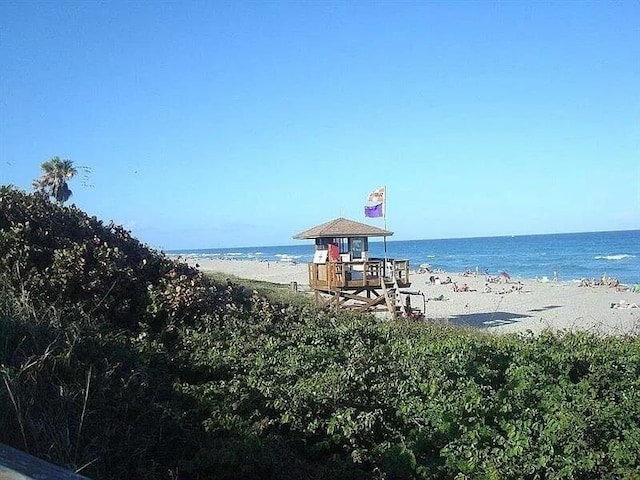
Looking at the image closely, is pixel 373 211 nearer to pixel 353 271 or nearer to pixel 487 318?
pixel 353 271

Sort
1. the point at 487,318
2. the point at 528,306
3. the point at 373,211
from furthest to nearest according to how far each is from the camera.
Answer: the point at 528,306
the point at 487,318
the point at 373,211

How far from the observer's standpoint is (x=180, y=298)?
6.80 m

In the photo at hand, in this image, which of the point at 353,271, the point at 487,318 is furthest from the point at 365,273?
the point at 487,318

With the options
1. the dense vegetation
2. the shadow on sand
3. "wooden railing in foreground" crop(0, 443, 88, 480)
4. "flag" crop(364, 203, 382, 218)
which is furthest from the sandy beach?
"wooden railing in foreground" crop(0, 443, 88, 480)

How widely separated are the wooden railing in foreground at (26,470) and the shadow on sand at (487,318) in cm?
2105

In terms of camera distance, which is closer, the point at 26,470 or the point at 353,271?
the point at 26,470

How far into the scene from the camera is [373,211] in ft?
69.5

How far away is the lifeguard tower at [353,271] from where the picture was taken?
18.7 meters

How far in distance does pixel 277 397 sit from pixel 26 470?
3.17 meters

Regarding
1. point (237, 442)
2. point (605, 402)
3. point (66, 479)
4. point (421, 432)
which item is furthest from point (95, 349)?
point (605, 402)

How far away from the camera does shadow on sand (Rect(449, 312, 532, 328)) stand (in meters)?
22.5

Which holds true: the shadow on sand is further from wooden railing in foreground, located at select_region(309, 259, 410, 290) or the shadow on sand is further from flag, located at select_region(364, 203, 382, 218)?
flag, located at select_region(364, 203, 382, 218)

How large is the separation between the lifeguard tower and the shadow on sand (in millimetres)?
4288

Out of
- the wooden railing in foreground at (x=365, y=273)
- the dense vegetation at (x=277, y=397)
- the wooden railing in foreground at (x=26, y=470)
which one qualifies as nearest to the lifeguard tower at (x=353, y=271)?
the wooden railing in foreground at (x=365, y=273)
